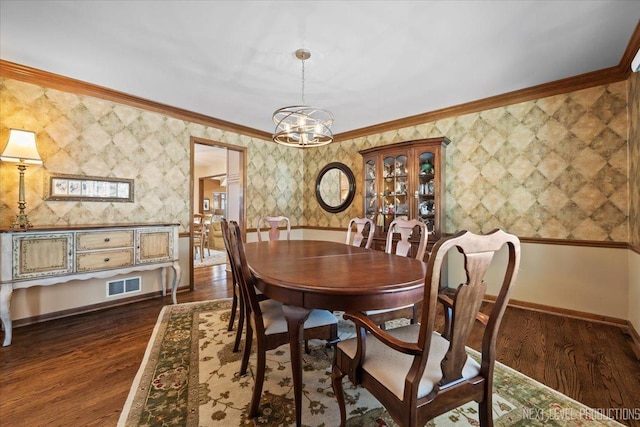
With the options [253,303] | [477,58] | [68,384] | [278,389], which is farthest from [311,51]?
[68,384]

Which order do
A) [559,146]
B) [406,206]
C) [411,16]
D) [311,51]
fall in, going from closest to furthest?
[411,16]
[311,51]
[559,146]
[406,206]

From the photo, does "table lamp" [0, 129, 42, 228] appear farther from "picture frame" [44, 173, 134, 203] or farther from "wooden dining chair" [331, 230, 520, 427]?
"wooden dining chair" [331, 230, 520, 427]

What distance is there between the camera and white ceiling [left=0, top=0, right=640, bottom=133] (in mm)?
1895

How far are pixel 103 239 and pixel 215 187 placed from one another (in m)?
7.20

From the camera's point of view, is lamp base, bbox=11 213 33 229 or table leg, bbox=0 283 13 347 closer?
table leg, bbox=0 283 13 347

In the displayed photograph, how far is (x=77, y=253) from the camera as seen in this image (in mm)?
2576

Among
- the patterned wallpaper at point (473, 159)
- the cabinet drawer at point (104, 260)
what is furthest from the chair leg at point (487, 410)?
the cabinet drawer at point (104, 260)

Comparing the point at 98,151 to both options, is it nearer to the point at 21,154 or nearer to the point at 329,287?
the point at 21,154

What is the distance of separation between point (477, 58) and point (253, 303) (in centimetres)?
279

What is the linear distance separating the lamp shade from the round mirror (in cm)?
370

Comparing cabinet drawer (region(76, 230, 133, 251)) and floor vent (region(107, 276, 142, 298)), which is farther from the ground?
cabinet drawer (region(76, 230, 133, 251))

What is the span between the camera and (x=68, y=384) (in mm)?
1775

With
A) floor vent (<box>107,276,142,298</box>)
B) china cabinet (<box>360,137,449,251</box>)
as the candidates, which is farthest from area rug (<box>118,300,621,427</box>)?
china cabinet (<box>360,137,449,251</box>)

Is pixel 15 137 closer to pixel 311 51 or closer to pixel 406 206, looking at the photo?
pixel 311 51
